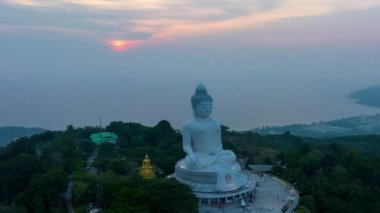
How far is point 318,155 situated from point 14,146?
22.6 m

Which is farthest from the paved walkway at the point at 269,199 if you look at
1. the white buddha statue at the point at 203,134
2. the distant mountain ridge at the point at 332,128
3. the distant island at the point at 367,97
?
the distant island at the point at 367,97

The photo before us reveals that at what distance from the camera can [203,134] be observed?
24891mm

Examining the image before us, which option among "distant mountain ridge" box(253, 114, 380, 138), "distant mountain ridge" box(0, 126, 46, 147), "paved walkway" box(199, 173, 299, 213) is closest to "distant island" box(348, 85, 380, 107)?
"distant mountain ridge" box(253, 114, 380, 138)

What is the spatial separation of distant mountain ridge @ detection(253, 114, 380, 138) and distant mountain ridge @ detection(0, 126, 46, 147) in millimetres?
41710

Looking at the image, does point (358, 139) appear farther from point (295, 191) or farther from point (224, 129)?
point (295, 191)

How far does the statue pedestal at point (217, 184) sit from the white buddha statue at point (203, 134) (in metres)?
0.60

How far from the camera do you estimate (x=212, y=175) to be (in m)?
23.5

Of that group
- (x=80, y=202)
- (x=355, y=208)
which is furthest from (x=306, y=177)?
(x=80, y=202)

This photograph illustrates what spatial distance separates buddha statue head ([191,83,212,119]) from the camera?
24797mm

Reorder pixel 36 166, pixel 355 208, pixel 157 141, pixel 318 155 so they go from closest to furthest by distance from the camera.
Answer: pixel 355 208, pixel 36 166, pixel 318 155, pixel 157 141

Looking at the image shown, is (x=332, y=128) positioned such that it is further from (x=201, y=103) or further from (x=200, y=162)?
(x=200, y=162)

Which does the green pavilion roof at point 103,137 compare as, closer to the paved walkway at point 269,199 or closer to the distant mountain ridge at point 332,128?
the paved walkway at point 269,199

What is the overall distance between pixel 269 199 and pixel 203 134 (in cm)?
489

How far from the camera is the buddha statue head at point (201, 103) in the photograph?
24.8m
